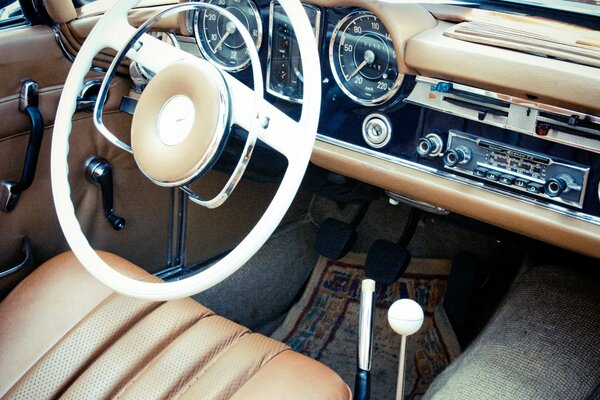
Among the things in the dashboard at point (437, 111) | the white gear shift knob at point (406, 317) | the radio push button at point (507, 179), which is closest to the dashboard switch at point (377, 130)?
the dashboard at point (437, 111)

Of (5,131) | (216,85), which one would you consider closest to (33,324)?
(5,131)

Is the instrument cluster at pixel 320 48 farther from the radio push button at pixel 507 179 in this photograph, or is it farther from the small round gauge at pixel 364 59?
the radio push button at pixel 507 179

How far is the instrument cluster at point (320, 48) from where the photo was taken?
1.26 metres

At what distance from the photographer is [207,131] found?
3.31 ft

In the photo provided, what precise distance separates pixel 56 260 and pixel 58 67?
17.3 inches

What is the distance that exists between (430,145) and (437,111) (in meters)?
0.06

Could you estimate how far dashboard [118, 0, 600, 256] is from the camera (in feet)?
3.54

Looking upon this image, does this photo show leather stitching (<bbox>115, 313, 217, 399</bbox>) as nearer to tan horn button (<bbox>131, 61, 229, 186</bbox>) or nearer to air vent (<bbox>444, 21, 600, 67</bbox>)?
tan horn button (<bbox>131, 61, 229, 186</bbox>)

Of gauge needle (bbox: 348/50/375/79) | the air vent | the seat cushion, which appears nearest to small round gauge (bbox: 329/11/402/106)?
gauge needle (bbox: 348/50/375/79)

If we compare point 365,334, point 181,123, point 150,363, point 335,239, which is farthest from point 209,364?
point 335,239

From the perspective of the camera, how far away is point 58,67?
1.55 metres

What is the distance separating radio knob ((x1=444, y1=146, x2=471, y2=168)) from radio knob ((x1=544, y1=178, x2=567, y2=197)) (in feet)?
0.47

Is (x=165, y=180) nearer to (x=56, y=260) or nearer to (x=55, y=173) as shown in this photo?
(x=55, y=173)

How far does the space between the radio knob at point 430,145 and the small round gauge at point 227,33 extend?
0.39 metres
